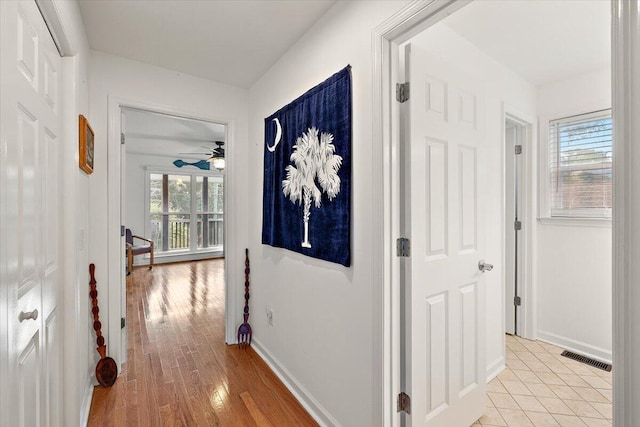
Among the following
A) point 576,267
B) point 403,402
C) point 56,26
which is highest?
point 56,26

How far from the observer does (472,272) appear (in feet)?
5.62

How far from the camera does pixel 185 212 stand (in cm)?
689

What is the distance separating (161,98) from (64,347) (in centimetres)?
194

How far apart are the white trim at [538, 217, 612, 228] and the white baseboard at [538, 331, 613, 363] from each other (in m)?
1.06

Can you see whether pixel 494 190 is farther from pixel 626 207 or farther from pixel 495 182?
pixel 626 207

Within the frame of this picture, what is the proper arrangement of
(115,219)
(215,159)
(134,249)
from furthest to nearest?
1. (134,249)
2. (215,159)
3. (115,219)

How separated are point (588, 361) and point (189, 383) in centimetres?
327

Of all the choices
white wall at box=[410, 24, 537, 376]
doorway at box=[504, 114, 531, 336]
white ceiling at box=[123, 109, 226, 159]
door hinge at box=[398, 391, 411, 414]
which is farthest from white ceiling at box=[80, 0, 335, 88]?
doorway at box=[504, 114, 531, 336]

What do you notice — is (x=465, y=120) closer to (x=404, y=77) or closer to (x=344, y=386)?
(x=404, y=77)

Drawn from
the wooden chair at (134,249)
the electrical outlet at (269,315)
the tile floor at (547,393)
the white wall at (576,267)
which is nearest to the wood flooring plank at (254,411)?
the electrical outlet at (269,315)

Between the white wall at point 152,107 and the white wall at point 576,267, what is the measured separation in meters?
2.97

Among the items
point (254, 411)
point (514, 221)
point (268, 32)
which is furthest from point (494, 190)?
point (254, 411)

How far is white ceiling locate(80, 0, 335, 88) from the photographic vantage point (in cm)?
170

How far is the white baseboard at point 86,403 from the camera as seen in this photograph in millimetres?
1696
